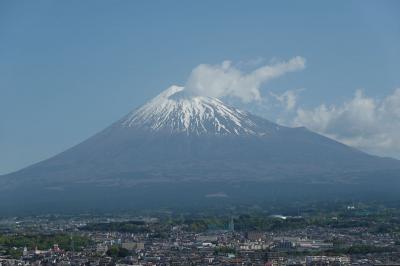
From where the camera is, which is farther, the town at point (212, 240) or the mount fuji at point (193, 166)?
the mount fuji at point (193, 166)

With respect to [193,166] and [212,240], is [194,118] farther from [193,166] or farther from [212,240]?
[212,240]

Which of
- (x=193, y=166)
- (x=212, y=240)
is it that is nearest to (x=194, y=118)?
(x=193, y=166)

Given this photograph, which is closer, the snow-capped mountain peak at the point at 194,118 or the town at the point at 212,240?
the town at the point at 212,240

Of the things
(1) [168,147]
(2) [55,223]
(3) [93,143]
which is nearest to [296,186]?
(1) [168,147]

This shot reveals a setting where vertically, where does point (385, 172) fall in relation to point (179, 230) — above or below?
above

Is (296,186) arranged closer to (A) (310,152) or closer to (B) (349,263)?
(A) (310,152)

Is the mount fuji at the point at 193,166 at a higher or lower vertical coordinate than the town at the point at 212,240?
higher
